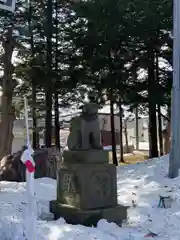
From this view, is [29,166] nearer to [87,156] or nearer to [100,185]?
[87,156]

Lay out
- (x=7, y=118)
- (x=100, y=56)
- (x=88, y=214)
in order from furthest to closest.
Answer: (x=100, y=56) < (x=7, y=118) < (x=88, y=214)

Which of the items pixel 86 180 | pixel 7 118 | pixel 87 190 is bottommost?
pixel 87 190

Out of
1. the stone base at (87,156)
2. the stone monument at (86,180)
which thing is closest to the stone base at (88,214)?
the stone monument at (86,180)

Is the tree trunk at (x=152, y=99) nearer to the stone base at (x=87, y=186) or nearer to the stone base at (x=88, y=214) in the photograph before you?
the stone base at (x=87, y=186)

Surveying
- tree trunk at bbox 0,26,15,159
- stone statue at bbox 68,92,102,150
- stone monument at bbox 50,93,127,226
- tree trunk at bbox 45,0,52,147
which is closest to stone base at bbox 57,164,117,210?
stone monument at bbox 50,93,127,226

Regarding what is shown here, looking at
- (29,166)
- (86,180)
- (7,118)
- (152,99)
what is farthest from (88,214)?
(7,118)

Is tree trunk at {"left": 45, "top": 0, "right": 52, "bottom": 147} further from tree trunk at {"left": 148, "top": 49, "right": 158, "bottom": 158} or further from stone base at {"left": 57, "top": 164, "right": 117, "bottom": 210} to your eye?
stone base at {"left": 57, "top": 164, "right": 117, "bottom": 210}

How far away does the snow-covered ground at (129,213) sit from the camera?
4504 millimetres

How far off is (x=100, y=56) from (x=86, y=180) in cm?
996

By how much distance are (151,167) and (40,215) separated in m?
4.36

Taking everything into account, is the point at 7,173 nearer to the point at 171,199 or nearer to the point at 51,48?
the point at 171,199

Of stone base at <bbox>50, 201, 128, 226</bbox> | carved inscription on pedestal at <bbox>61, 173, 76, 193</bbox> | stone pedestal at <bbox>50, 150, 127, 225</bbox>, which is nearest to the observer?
stone base at <bbox>50, 201, 128, 226</bbox>

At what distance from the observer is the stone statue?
Answer: 5.76 meters

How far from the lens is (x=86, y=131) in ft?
18.9
